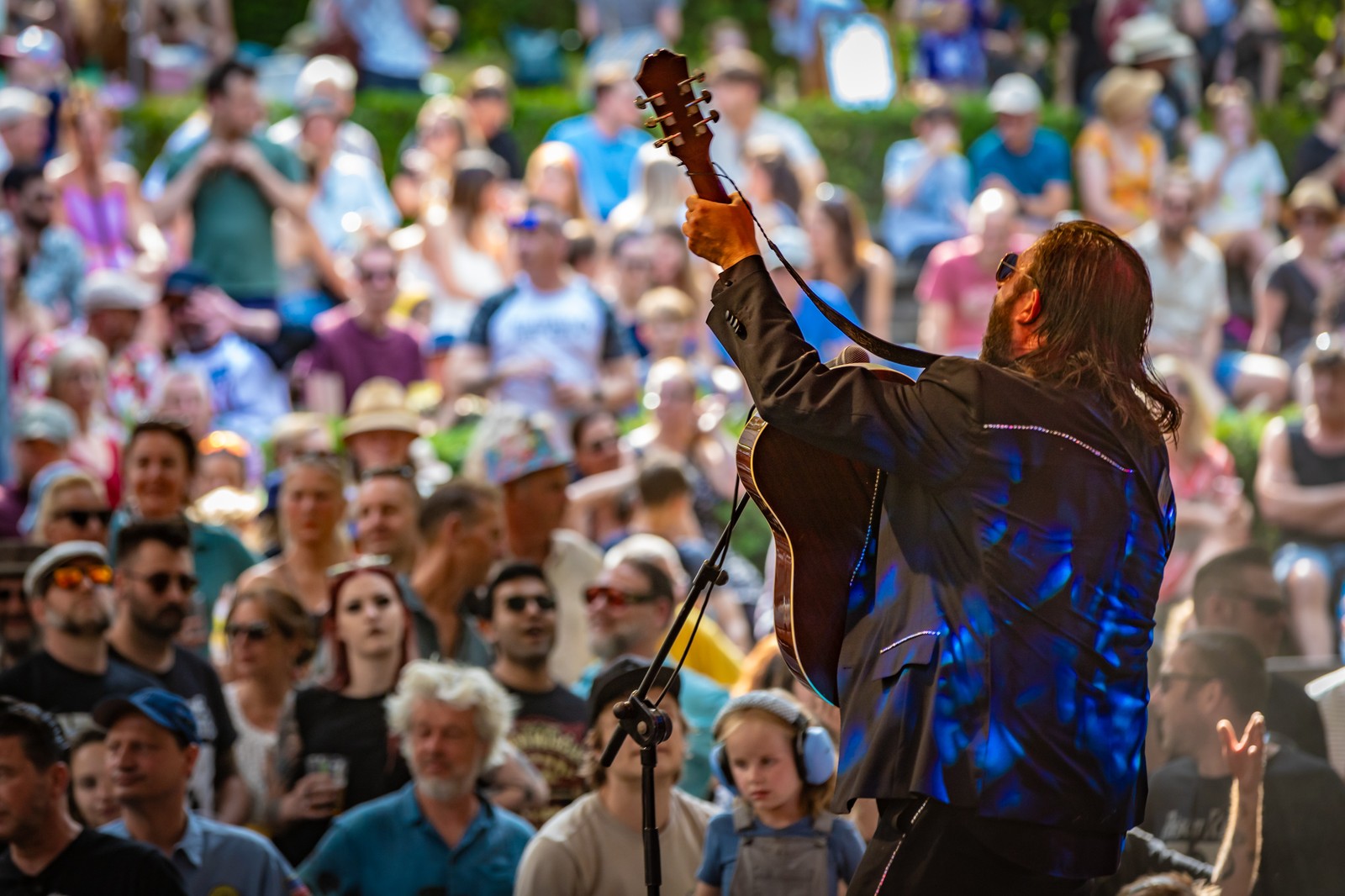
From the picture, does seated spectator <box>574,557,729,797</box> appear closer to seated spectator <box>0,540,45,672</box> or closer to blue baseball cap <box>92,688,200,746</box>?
blue baseball cap <box>92,688,200,746</box>

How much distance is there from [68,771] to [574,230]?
279 inches

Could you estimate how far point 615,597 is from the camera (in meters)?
6.84

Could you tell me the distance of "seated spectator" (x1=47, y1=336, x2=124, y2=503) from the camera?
29.8 feet

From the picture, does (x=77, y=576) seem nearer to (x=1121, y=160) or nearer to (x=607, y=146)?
(x=607, y=146)

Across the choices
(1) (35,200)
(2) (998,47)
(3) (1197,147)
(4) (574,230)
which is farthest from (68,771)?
(2) (998,47)

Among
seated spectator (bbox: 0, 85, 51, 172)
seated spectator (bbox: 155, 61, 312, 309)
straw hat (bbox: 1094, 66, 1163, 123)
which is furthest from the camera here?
straw hat (bbox: 1094, 66, 1163, 123)

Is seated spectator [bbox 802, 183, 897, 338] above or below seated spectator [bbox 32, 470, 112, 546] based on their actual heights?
above

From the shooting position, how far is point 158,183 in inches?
498

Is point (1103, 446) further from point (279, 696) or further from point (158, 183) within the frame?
point (158, 183)

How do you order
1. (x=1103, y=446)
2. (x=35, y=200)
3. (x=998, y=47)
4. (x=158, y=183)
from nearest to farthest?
(x=1103, y=446) < (x=35, y=200) < (x=158, y=183) < (x=998, y=47)

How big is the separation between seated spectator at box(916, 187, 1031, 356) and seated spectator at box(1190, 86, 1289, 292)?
3.45 metres

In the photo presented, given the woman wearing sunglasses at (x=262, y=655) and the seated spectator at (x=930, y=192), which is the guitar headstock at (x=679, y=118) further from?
the seated spectator at (x=930, y=192)

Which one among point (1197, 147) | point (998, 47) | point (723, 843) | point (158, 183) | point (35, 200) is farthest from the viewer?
point (998, 47)

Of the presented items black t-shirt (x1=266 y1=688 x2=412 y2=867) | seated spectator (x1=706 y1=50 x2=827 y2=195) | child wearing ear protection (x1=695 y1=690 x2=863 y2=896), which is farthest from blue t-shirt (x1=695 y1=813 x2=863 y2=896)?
seated spectator (x1=706 y1=50 x2=827 y2=195)
